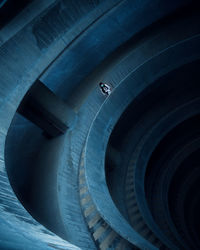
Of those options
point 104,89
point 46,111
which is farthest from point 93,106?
point 46,111

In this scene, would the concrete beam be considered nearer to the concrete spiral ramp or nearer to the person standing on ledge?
the concrete spiral ramp

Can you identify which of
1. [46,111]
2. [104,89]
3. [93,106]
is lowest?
[46,111]

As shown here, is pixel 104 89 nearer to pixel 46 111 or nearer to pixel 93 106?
pixel 93 106

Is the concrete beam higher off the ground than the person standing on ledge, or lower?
lower

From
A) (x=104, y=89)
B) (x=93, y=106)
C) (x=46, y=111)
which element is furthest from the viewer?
(x=104, y=89)

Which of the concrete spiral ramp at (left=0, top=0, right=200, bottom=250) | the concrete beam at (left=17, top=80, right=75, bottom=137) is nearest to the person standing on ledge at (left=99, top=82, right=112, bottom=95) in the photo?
the concrete spiral ramp at (left=0, top=0, right=200, bottom=250)

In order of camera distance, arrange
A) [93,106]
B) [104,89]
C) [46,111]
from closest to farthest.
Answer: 1. [46,111]
2. [93,106]
3. [104,89]

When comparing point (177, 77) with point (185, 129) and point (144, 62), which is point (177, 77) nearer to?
point (144, 62)

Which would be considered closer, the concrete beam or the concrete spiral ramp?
the concrete spiral ramp
